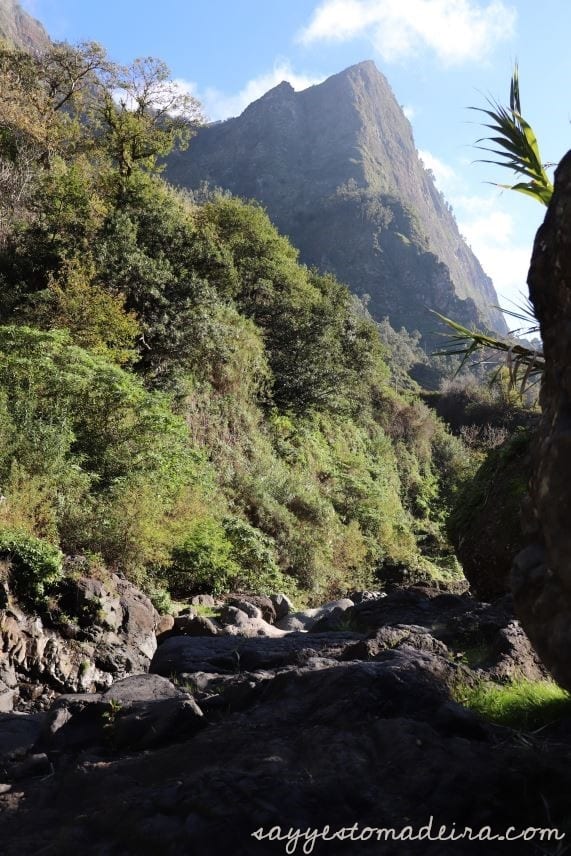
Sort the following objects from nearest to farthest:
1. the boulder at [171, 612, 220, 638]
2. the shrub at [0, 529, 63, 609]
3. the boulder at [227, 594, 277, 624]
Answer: the shrub at [0, 529, 63, 609] < the boulder at [171, 612, 220, 638] < the boulder at [227, 594, 277, 624]

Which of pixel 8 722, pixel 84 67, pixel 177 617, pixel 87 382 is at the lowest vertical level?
pixel 177 617

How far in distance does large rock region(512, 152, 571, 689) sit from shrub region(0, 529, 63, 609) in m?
6.22

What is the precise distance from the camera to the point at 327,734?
8.96ft

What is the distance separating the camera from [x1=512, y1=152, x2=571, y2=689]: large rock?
7.03ft

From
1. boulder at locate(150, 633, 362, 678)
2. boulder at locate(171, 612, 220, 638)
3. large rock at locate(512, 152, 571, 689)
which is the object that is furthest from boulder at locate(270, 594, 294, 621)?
large rock at locate(512, 152, 571, 689)

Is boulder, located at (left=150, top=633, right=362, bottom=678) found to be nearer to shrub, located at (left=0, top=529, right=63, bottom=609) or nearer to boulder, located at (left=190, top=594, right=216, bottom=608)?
shrub, located at (left=0, top=529, right=63, bottom=609)

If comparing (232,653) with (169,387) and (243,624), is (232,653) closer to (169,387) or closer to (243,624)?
(243,624)

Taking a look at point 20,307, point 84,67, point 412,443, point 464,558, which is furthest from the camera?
point 412,443

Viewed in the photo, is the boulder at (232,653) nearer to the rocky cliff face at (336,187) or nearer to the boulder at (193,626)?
the boulder at (193,626)

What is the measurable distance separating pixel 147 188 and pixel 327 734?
18516 millimetres

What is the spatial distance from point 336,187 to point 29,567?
139781 millimetres

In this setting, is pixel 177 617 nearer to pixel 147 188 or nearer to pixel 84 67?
pixel 147 188

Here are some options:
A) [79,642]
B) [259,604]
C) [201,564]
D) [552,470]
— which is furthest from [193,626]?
[552,470]

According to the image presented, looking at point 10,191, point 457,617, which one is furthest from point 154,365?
point 457,617
